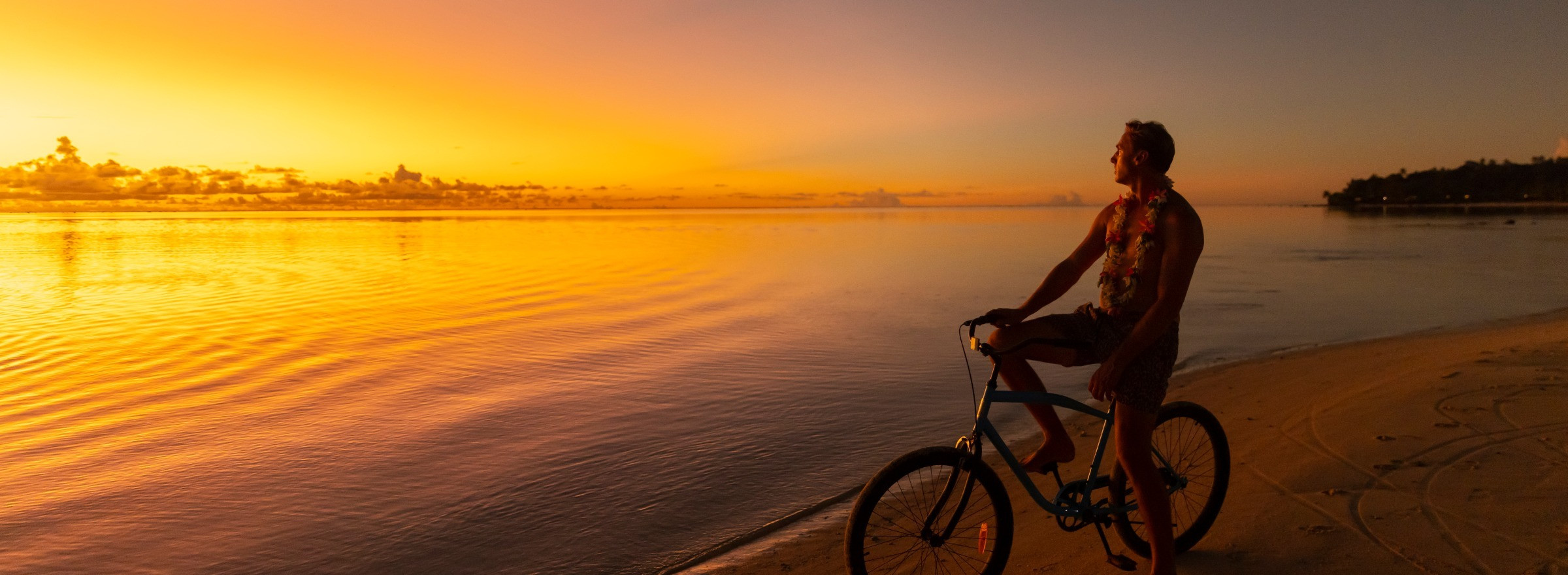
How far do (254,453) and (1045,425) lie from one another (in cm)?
647

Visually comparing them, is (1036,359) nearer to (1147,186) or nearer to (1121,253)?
(1121,253)

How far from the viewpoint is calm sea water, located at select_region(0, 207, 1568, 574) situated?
5152 mm

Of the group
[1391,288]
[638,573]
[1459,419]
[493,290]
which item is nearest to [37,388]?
[638,573]

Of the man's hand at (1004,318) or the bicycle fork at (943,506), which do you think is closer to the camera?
the bicycle fork at (943,506)

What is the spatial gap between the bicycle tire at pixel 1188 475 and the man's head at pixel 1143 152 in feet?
4.08

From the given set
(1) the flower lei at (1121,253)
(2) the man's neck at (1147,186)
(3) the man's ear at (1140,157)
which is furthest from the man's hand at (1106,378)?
(3) the man's ear at (1140,157)

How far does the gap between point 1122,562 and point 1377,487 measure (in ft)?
6.70

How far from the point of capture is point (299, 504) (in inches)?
220

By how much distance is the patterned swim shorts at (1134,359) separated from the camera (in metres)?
3.27

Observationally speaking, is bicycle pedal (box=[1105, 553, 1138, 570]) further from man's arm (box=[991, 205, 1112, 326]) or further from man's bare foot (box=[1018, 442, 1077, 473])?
man's arm (box=[991, 205, 1112, 326])

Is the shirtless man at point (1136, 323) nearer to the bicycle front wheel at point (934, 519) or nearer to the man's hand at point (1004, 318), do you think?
the man's hand at point (1004, 318)

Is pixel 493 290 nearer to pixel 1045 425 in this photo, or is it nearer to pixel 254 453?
pixel 254 453

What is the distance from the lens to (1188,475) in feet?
14.1

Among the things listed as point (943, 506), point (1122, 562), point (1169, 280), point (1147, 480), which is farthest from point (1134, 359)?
point (1122, 562)
